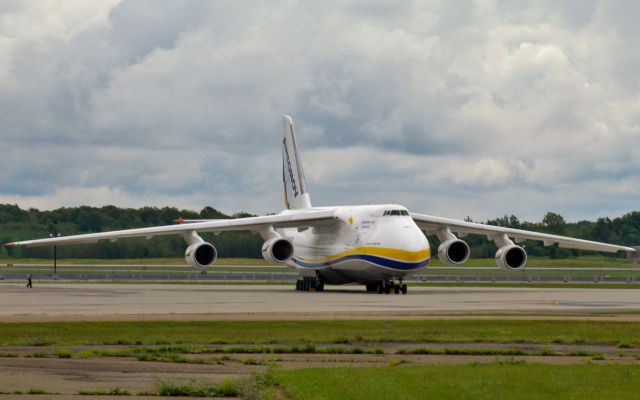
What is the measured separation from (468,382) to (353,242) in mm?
33398

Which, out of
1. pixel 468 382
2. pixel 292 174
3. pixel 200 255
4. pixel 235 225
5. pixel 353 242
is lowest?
pixel 468 382

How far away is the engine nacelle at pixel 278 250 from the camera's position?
158 feet

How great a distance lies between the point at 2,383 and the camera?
1388 centimetres

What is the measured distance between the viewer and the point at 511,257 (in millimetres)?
50094

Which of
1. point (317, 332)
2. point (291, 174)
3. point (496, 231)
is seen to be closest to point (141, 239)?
point (291, 174)

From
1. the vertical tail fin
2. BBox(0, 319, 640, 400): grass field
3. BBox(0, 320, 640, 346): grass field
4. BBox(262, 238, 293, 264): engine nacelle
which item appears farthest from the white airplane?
BBox(0, 320, 640, 346): grass field

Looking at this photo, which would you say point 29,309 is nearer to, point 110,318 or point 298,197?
point 110,318

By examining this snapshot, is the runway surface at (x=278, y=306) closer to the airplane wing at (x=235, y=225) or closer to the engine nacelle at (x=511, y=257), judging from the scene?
the engine nacelle at (x=511, y=257)

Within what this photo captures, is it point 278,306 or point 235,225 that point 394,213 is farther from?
point 278,306

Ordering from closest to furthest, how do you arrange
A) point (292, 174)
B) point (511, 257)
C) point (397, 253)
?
1. point (397, 253)
2. point (511, 257)
3. point (292, 174)

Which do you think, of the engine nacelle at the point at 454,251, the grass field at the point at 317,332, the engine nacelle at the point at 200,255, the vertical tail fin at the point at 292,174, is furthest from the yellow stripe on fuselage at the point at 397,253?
the grass field at the point at 317,332

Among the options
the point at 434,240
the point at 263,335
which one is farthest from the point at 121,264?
the point at 263,335

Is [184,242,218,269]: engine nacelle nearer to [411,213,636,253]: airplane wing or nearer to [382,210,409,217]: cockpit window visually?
[382,210,409,217]: cockpit window

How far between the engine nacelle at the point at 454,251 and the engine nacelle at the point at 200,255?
10015 mm
